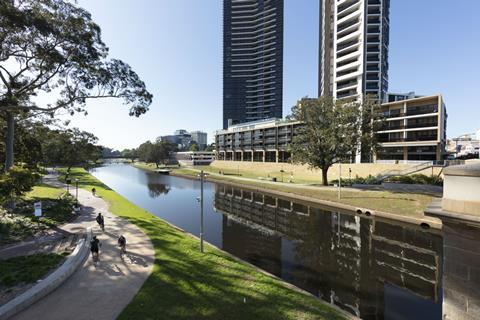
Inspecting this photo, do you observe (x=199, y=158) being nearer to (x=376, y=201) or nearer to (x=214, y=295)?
(x=376, y=201)

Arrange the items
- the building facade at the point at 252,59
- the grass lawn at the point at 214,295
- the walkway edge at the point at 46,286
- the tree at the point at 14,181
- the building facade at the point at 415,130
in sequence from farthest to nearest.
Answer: the building facade at the point at 252,59
the building facade at the point at 415,130
the tree at the point at 14,181
the grass lawn at the point at 214,295
the walkway edge at the point at 46,286

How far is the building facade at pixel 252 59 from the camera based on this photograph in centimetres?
15375

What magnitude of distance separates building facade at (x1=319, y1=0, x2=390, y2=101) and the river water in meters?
46.3

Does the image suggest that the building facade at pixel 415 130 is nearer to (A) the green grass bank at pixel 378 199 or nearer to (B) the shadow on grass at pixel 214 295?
(A) the green grass bank at pixel 378 199

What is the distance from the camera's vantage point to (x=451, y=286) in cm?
766

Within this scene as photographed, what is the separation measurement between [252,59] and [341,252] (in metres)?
160

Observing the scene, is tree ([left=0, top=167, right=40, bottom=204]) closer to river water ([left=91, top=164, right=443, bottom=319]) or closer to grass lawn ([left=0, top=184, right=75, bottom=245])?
grass lawn ([left=0, top=184, right=75, bottom=245])

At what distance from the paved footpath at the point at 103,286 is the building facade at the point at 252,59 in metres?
143

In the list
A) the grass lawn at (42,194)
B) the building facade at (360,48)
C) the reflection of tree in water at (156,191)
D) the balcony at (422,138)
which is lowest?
the reflection of tree in water at (156,191)

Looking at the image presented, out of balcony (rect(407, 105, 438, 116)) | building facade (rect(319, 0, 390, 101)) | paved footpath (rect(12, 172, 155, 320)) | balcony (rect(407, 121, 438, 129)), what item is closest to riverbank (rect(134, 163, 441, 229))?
paved footpath (rect(12, 172, 155, 320))

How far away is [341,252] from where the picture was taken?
60.8 feet

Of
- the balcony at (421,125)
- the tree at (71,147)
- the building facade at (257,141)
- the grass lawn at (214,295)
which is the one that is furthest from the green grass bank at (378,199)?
the tree at (71,147)

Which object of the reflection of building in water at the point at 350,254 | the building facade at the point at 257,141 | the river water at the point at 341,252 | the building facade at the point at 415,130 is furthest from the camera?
the building facade at the point at 257,141

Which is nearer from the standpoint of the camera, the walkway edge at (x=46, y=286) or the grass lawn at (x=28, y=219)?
the walkway edge at (x=46, y=286)
